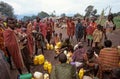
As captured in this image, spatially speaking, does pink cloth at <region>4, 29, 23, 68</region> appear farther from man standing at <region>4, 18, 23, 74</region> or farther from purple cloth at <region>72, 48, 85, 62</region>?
purple cloth at <region>72, 48, 85, 62</region>

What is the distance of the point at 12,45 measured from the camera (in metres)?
8.67

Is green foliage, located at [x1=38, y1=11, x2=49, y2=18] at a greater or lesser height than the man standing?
lesser

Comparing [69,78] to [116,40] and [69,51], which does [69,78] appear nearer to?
[69,51]

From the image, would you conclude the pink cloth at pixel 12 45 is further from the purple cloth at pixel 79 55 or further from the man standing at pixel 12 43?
the purple cloth at pixel 79 55

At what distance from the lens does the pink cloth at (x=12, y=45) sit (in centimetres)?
850

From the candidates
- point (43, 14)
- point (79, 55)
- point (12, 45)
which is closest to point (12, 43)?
point (12, 45)

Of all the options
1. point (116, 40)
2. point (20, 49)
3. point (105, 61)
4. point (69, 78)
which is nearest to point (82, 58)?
point (105, 61)

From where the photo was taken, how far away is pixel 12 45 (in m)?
8.67

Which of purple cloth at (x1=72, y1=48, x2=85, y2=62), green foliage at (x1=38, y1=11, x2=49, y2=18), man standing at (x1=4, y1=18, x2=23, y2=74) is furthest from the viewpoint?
green foliage at (x1=38, y1=11, x2=49, y2=18)

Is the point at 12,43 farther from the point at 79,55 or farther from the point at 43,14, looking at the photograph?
the point at 43,14

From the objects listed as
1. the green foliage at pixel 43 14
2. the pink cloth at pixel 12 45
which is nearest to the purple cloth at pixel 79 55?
the pink cloth at pixel 12 45

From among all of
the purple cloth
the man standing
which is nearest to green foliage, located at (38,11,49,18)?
the man standing

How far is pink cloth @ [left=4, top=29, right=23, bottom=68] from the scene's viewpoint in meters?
8.50

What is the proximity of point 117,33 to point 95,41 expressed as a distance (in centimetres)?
535
